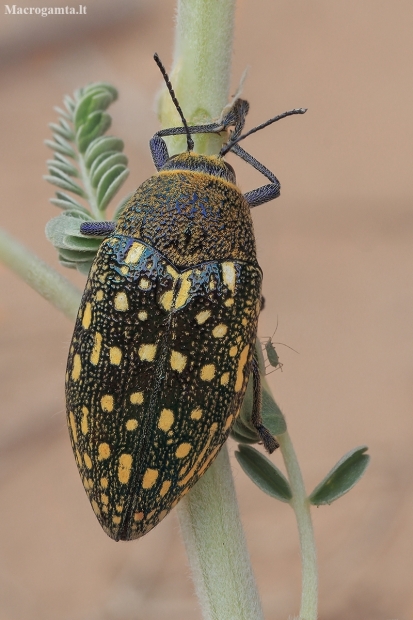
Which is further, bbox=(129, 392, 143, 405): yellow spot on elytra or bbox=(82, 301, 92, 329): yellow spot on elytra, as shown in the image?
bbox=(82, 301, 92, 329): yellow spot on elytra

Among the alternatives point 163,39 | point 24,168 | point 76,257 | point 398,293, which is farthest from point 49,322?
point 76,257

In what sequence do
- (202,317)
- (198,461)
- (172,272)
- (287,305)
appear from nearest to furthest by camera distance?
(198,461), (202,317), (172,272), (287,305)

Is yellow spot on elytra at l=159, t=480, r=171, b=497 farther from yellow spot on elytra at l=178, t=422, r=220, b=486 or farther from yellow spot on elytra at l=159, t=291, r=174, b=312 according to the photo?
yellow spot on elytra at l=159, t=291, r=174, b=312

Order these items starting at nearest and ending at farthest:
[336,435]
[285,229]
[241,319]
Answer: [241,319] < [336,435] < [285,229]

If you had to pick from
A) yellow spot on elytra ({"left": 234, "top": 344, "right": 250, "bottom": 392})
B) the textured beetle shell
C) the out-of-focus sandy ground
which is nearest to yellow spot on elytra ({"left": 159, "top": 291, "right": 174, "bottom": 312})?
the textured beetle shell

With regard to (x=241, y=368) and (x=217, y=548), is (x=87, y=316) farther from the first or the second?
(x=217, y=548)

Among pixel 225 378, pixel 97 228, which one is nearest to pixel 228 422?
pixel 225 378

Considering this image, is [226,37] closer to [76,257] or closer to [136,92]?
[76,257]
